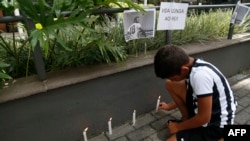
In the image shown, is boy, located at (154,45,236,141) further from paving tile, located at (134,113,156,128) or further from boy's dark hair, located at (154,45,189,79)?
paving tile, located at (134,113,156,128)

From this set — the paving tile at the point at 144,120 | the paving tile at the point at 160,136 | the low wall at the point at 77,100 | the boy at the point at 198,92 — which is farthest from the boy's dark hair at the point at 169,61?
the paving tile at the point at 144,120

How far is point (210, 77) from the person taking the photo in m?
1.94

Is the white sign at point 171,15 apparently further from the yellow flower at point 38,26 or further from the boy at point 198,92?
the yellow flower at point 38,26

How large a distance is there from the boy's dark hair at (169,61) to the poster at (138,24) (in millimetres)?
696

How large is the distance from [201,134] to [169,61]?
2.70ft

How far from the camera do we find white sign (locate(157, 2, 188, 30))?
275 centimetres

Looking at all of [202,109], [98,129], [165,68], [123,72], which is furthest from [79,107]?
[202,109]

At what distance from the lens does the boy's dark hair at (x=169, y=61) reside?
6.31 feet

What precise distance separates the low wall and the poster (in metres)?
0.28

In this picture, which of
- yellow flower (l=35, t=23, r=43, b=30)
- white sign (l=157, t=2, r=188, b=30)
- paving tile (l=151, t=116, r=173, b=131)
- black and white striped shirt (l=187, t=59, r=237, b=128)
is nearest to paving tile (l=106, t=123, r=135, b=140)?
paving tile (l=151, t=116, r=173, b=131)

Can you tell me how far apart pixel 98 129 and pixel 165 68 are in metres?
1.13

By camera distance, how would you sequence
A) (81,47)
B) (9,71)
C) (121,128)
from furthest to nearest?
(121,128) < (81,47) < (9,71)

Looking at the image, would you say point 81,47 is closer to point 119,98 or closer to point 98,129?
point 119,98

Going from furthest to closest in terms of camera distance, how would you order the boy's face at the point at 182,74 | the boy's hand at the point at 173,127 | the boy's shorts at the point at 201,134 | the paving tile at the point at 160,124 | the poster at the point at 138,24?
the paving tile at the point at 160,124
the poster at the point at 138,24
the boy's hand at the point at 173,127
the boy's shorts at the point at 201,134
the boy's face at the point at 182,74
